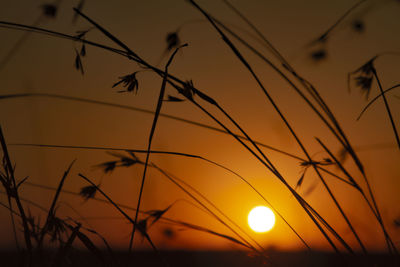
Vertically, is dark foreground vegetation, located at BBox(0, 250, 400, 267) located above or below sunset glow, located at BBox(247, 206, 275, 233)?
below

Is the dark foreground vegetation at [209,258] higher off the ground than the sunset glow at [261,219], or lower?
Result: lower

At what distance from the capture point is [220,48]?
107 cm

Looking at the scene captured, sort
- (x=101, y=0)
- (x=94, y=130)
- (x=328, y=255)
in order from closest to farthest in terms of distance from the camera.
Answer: (x=328, y=255) → (x=101, y=0) → (x=94, y=130)

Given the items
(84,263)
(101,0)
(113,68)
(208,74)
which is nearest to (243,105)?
(208,74)

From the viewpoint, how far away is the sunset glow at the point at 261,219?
1.04 m

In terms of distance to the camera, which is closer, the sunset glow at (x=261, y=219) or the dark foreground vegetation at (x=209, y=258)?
the dark foreground vegetation at (x=209, y=258)

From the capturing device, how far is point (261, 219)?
1.10 m

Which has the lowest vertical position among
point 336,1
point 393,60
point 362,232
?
point 362,232

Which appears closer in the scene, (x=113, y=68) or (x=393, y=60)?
(x=393, y=60)

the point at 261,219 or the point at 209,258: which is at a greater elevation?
the point at 261,219

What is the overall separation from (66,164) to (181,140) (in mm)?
387

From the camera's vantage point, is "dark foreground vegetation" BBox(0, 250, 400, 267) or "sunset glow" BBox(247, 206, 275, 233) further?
"sunset glow" BBox(247, 206, 275, 233)

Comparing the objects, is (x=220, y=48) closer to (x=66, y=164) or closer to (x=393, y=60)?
(x=393, y=60)

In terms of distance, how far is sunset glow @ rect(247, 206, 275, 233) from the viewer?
1.04m
